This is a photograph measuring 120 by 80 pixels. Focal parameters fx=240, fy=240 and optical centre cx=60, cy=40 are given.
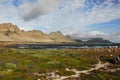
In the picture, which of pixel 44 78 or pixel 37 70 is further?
pixel 37 70

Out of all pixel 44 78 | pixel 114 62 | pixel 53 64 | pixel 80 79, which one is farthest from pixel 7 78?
pixel 114 62

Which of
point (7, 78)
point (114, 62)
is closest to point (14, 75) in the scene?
point (7, 78)

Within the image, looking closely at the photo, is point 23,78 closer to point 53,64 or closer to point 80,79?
point 80,79

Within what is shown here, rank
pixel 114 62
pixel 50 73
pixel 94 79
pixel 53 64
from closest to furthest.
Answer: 1. pixel 94 79
2. pixel 50 73
3. pixel 53 64
4. pixel 114 62

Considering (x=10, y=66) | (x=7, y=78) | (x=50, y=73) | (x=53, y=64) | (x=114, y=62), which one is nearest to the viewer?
(x=7, y=78)

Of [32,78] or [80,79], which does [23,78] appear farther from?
[80,79]

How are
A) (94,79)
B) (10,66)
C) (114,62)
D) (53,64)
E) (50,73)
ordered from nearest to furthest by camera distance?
1. (94,79)
2. (50,73)
3. (10,66)
4. (53,64)
5. (114,62)

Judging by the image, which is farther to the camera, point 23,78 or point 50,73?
point 50,73
